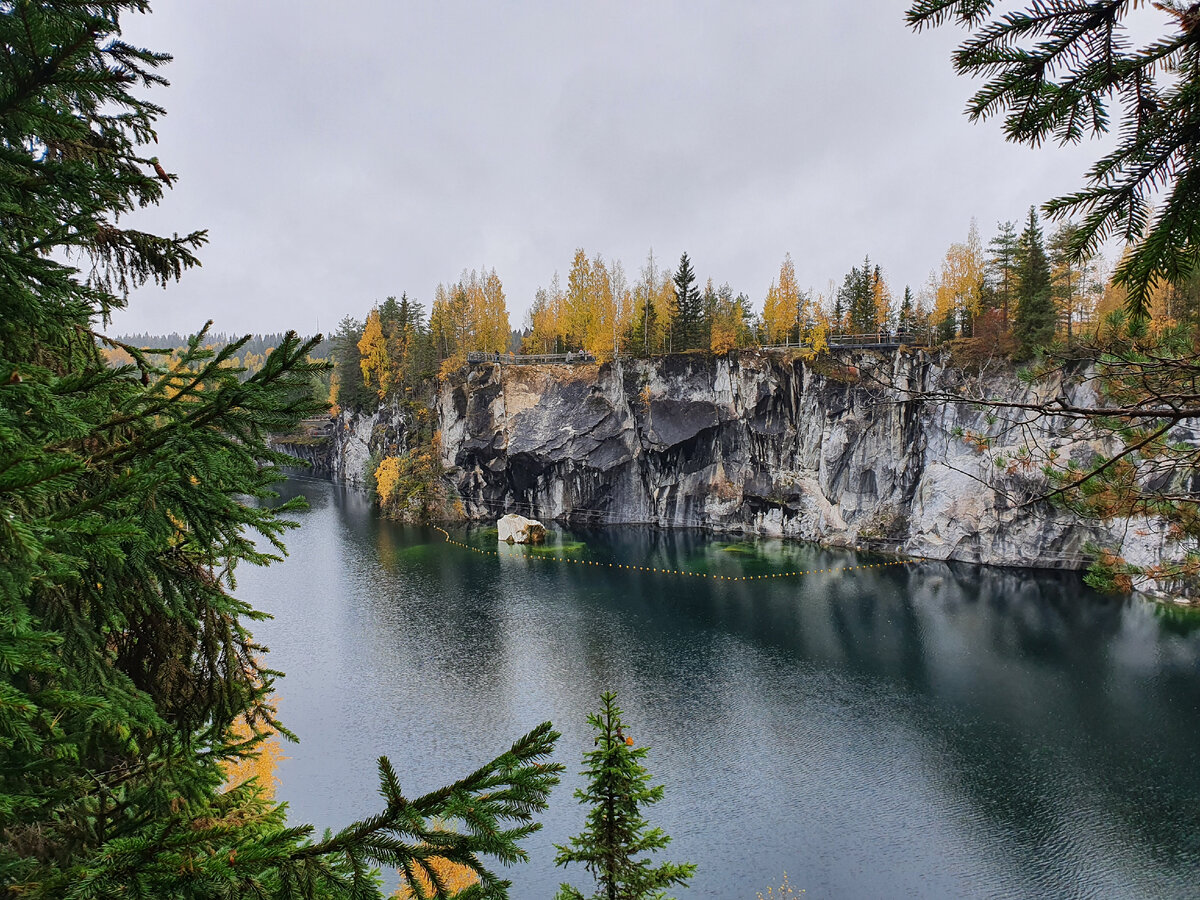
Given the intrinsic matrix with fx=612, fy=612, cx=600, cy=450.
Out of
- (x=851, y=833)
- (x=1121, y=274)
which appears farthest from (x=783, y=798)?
(x=1121, y=274)

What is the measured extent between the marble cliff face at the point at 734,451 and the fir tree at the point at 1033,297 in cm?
235

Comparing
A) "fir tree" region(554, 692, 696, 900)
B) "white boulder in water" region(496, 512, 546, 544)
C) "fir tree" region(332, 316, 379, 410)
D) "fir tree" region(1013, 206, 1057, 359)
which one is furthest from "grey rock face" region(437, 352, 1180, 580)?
"fir tree" region(554, 692, 696, 900)

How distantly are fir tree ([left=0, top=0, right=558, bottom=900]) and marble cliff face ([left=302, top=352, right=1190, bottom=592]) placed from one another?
3744cm

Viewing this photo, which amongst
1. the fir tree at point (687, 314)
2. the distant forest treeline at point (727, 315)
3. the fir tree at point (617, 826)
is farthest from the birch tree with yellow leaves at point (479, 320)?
the fir tree at point (617, 826)

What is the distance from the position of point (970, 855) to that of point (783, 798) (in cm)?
411

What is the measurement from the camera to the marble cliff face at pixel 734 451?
1432 inches

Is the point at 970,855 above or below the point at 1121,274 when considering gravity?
below

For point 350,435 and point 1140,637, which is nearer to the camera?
point 1140,637

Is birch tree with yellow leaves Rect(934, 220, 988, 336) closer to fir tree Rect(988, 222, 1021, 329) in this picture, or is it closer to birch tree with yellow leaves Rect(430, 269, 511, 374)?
fir tree Rect(988, 222, 1021, 329)

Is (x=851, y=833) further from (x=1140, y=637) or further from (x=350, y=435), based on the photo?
(x=350, y=435)

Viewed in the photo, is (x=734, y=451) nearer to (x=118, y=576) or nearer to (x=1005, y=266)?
(x=1005, y=266)

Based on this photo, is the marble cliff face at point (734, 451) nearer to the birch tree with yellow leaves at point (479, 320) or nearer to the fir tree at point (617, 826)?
the birch tree with yellow leaves at point (479, 320)

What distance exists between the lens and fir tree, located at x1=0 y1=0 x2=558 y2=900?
1989mm

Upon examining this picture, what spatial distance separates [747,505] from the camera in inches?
1777
